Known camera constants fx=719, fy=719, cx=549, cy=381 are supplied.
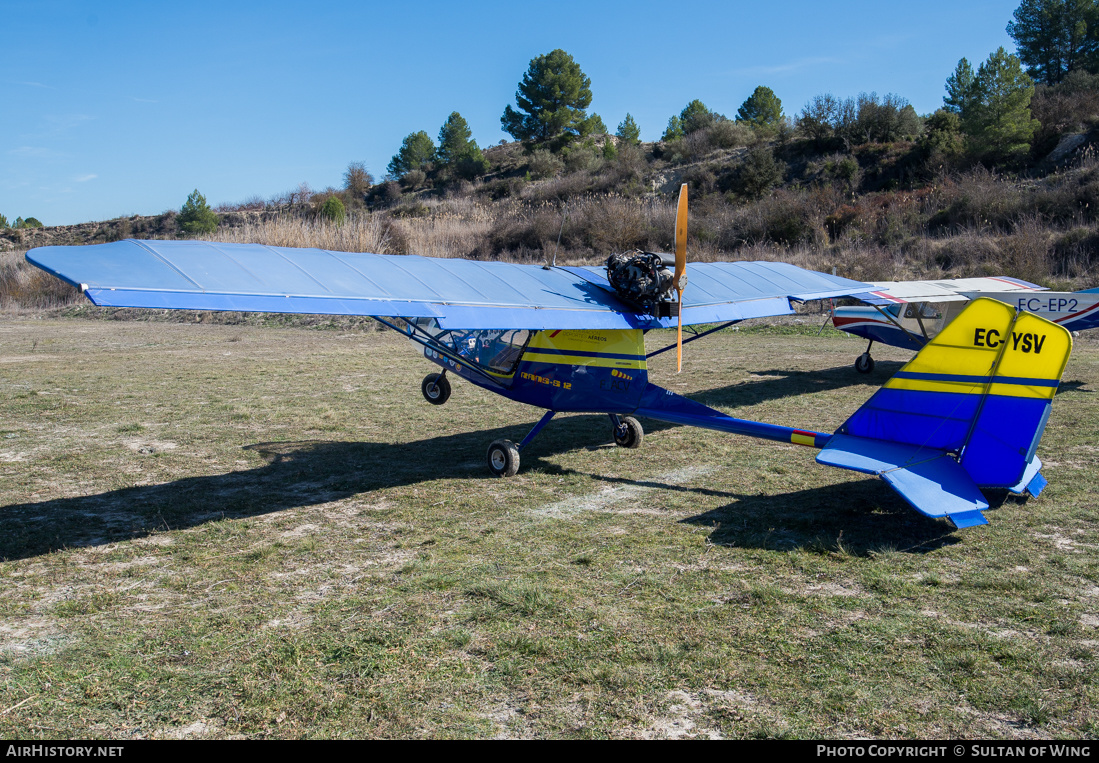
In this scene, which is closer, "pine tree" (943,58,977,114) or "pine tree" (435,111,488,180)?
"pine tree" (943,58,977,114)

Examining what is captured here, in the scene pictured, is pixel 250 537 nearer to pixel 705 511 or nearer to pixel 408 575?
pixel 408 575

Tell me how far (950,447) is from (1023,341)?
1003 mm

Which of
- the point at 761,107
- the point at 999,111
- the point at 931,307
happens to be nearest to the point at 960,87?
the point at 999,111

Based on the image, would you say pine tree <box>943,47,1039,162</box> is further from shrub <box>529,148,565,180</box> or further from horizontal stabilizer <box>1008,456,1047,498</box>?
horizontal stabilizer <box>1008,456,1047,498</box>

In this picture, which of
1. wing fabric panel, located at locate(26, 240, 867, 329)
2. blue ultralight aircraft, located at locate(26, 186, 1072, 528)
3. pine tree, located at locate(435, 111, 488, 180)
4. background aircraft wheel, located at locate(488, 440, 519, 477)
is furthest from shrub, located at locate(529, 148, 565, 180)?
background aircraft wheel, located at locate(488, 440, 519, 477)

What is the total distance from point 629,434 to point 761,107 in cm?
6384

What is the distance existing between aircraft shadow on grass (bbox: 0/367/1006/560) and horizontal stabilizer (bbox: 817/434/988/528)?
1.63ft

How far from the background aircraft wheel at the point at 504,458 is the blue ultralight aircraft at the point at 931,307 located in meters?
6.46

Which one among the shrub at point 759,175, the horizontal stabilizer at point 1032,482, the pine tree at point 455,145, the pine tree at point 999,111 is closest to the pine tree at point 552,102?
the pine tree at point 455,145

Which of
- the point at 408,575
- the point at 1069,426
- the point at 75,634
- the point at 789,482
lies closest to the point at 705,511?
the point at 789,482

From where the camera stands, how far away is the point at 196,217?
56.5 m

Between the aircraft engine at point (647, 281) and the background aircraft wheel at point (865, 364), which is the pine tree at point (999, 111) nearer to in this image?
the background aircraft wheel at point (865, 364)

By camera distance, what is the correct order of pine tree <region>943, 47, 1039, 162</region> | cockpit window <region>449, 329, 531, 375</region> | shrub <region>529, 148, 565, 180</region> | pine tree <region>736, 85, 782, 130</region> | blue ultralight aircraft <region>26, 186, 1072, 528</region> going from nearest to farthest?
blue ultralight aircraft <region>26, 186, 1072, 528</region>, cockpit window <region>449, 329, 531, 375</region>, pine tree <region>943, 47, 1039, 162</region>, shrub <region>529, 148, 565, 180</region>, pine tree <region>736, 85, 782, 130</region>

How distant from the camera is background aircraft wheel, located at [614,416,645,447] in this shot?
373 inches
